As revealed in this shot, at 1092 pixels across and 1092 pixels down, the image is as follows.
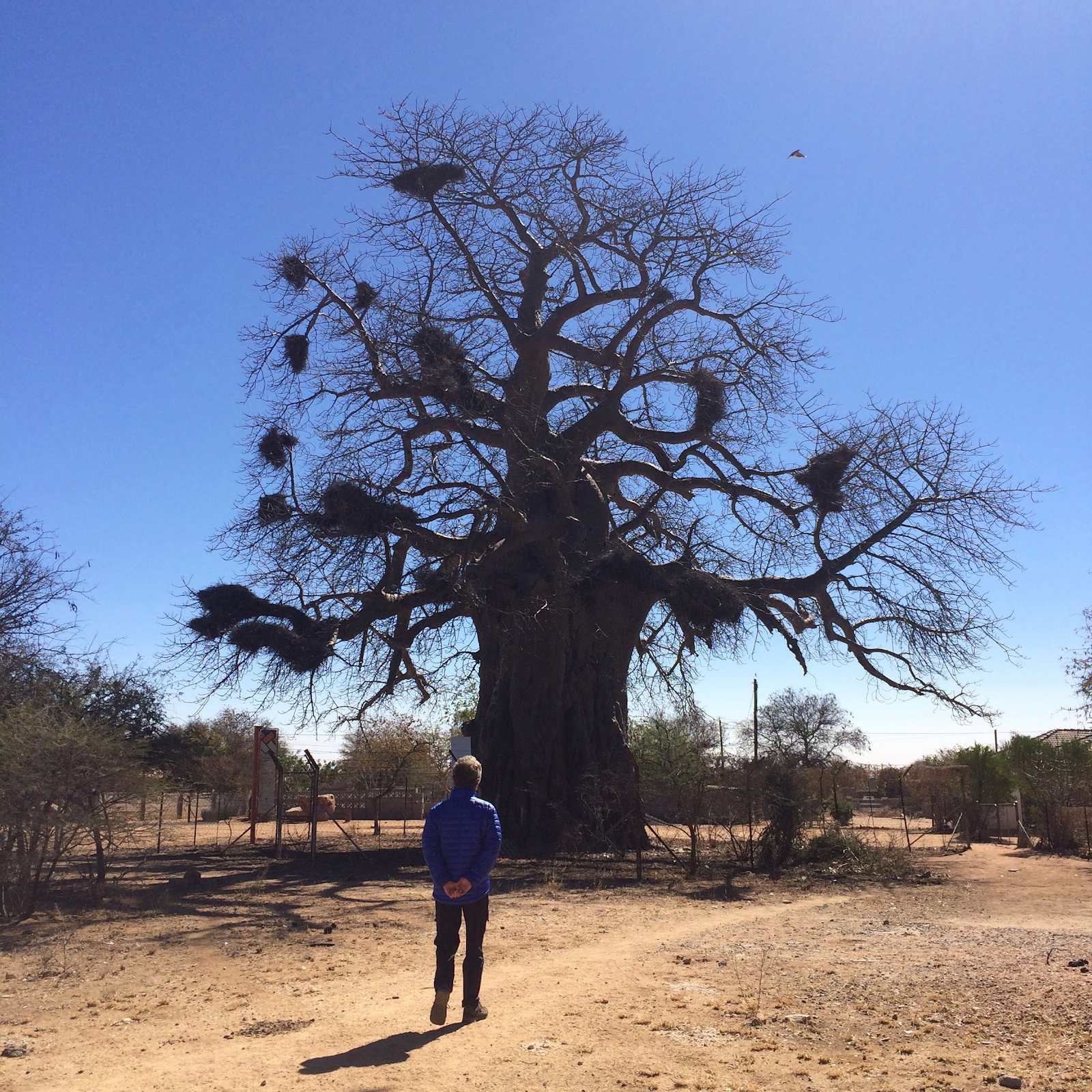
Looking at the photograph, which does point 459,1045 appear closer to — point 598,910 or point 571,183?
point 598,910

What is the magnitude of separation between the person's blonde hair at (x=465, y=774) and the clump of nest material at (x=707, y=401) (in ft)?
36.5

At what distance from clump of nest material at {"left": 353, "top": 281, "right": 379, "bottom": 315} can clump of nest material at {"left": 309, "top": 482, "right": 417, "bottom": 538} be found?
510 centimetres

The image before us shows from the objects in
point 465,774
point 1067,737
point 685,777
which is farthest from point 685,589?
point 1067,737

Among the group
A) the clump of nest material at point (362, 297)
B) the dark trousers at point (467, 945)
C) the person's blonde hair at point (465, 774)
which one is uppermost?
the clump of nest material at point (362, 297)

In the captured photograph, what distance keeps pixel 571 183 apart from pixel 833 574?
7.76 metres

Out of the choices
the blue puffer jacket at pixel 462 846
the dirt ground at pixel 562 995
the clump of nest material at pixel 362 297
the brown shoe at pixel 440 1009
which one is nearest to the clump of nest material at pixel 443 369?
the clump of nest material at pixel 362 297

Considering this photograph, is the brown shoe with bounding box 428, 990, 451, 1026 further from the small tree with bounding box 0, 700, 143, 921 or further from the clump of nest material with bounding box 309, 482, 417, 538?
the clump of nest material with bounding box 309, 482, 417, 538

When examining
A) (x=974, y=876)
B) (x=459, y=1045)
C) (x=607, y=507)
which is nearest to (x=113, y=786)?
(x=459, y=1045)

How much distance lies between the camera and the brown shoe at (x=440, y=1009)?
5133 mm

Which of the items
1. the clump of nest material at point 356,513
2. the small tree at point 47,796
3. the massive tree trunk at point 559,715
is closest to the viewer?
the small tree at point 47,796

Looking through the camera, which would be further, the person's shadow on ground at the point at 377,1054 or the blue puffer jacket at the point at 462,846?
the blue puffer jacket at the point at 462,846

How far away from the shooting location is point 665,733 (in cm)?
1917

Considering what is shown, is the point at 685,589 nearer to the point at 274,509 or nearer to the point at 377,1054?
the point at 274,509

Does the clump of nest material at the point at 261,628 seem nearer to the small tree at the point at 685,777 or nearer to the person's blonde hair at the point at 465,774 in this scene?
the small tree at the point at 685,777
